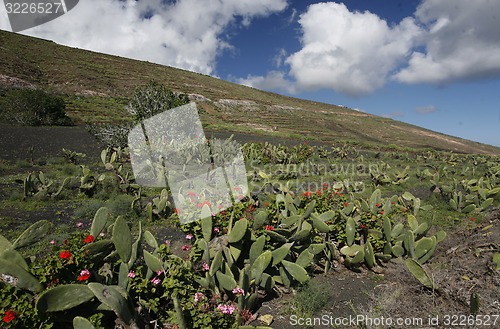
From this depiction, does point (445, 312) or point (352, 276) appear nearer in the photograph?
point (445, 312)

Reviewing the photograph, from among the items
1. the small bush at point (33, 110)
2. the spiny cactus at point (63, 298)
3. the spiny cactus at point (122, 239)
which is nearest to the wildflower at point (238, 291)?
the spiny cactus at point (122, 239)

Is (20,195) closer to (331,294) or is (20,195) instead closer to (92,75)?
(331,294)

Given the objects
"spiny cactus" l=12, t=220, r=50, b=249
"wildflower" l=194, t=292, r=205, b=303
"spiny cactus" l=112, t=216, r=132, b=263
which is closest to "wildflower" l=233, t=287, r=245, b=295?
"wildflower" l=194, t=292, r=205, b=303

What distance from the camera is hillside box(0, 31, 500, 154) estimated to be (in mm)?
45766

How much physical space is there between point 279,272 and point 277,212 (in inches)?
52.0

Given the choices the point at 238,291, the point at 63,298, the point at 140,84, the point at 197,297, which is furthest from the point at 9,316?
the point at 140,84

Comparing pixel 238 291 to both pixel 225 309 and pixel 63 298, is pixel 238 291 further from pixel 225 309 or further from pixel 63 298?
pixel 63 298

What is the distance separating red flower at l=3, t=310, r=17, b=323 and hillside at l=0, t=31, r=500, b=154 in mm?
35182

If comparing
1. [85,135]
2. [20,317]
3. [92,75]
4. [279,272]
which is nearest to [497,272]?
[279,272]

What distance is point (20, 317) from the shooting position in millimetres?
2840

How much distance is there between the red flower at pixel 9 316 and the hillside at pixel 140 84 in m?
35.2

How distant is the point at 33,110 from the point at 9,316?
1148 inches

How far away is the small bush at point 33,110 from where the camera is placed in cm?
2559

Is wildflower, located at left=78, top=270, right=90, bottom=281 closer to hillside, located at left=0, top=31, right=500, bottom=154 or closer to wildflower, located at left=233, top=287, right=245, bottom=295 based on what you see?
wildflower, located at left=233, top=287, right=245, bottom=295
